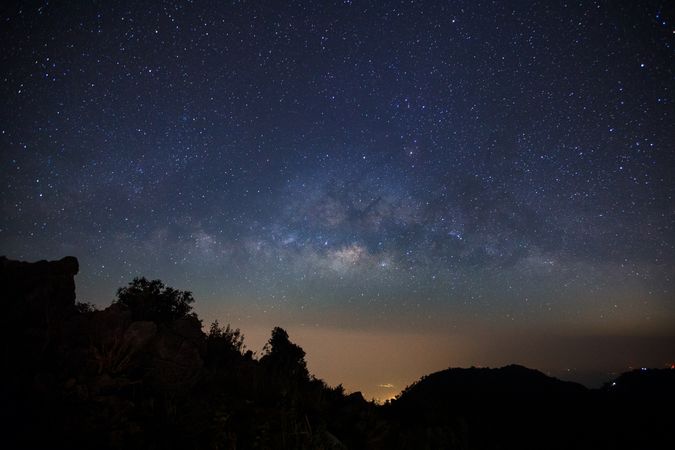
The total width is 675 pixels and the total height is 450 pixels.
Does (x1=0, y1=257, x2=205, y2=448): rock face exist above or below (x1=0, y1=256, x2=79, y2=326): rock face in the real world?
below

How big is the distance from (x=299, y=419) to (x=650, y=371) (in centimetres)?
2412

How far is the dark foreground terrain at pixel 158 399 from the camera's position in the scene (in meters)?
5.07

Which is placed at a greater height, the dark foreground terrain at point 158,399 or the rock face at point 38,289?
the rock face at point 38,289

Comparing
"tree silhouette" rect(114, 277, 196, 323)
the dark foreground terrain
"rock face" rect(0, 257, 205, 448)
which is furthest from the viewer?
"tree silhouette" rect(114, 277, 196, 323)

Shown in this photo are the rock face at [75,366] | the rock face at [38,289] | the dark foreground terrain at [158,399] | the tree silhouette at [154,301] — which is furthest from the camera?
the tree silhouette at [154,301]

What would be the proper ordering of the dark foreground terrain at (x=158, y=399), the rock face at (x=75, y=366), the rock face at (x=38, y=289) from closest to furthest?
the rock face at (x=75, y=366), the dark foreground terrain at (x=158, y=399), the rock face at (x=38, y=289)

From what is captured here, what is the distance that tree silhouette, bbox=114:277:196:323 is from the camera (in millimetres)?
11422

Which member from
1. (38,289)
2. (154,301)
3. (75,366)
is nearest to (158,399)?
(75,366)

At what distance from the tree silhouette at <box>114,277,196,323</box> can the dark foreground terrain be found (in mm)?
85

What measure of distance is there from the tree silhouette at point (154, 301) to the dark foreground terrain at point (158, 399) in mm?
85

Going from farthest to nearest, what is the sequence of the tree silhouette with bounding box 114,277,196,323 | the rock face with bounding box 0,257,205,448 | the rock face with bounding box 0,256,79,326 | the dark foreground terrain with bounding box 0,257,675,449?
the tree silhouette with bounding box 114,277,196,323, the rock face with bounding box 0,256,79,326, the dark foreground terrain with bounding box 0,257,675,449, the rock face with bounding box 0,257,205,448

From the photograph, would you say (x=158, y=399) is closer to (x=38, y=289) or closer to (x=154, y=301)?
(x=38, y=289)

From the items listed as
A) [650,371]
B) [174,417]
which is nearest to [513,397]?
[650,371]

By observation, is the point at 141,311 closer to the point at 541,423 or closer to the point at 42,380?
the point at 42,380
